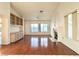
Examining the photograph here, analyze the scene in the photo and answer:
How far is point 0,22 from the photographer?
24.6 feet

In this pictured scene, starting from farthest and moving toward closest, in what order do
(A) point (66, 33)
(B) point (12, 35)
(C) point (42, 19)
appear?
1. (C) point (42, 19)
2. (B) point (12, 35)
3. (A) point (66, 33)

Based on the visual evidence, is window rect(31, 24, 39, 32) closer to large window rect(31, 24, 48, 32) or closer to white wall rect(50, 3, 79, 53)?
large window rect(31, 24, 48, 32)

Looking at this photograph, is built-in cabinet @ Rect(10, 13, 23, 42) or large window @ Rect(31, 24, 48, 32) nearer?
built-in cabinet @ Rect(10, 13, 23, 42)

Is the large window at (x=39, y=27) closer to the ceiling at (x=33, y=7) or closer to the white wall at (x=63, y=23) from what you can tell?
the ceiling at (x=33, y=7)

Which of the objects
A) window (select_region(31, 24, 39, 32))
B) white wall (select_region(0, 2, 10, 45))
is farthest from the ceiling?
window (select_region(31, 24, 39, 32))

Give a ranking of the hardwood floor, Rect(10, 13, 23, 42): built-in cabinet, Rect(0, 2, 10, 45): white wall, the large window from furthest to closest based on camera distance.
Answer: the large window, Rect(10, 13, 23, 42): built-in cabinet, Rect(0, 2, 10, 45): white wall, the hardwood floor

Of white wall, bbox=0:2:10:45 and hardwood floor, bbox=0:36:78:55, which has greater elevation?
white wall, bbox=0:2:10:45

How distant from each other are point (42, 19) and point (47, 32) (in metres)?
2.01

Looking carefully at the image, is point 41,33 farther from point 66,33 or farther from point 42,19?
point 66,33

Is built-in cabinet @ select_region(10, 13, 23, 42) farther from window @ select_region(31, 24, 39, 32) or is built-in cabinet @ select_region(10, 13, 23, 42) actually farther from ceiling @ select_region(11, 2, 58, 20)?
window @ select_region(31, 24, 39, 32)

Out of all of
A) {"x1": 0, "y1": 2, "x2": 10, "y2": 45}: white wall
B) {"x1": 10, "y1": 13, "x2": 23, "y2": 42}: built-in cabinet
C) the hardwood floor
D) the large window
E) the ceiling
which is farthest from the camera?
the large window

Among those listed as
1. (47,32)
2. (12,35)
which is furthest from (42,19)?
(12,35)

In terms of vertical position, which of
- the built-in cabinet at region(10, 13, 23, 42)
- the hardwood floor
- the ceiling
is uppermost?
the ceiling

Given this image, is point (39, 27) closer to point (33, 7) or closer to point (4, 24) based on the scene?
point (33, 7)
